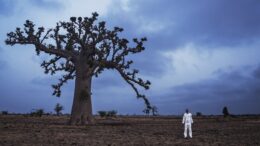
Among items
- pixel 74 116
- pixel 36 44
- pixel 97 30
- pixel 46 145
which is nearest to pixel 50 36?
pixel 36 44

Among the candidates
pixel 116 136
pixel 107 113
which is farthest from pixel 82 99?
pixel 107 113

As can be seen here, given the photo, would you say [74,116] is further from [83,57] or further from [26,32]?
[26,32]

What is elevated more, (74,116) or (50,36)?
(50,36)

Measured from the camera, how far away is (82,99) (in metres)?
42.3

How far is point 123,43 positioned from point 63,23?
630 centimetres

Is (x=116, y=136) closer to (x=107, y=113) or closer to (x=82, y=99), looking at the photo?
(x=82, y=99)

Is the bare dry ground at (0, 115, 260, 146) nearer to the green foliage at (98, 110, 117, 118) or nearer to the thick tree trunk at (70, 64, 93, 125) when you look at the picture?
the thick tree trunk at (70, 64, 93, 125)

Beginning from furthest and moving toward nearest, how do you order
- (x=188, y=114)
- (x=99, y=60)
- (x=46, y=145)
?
1. (x=99, y=60)
2. (x=188, y=114)
3. (x=46, y=145)

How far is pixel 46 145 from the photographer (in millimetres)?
20328

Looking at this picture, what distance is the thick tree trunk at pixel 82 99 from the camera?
1661 inches

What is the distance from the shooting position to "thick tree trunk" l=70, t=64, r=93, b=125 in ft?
138

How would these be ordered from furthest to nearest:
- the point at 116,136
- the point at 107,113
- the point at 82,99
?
the point at 107,113
the point at 82,99
the point at 116,136

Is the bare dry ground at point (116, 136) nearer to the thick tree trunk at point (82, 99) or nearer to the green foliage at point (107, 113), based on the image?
the thick tree trunk at point (82, 99)

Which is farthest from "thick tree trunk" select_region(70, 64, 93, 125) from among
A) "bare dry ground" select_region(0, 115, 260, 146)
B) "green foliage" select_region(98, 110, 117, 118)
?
"green foliage" select_region(98, 110, 117, 118)
